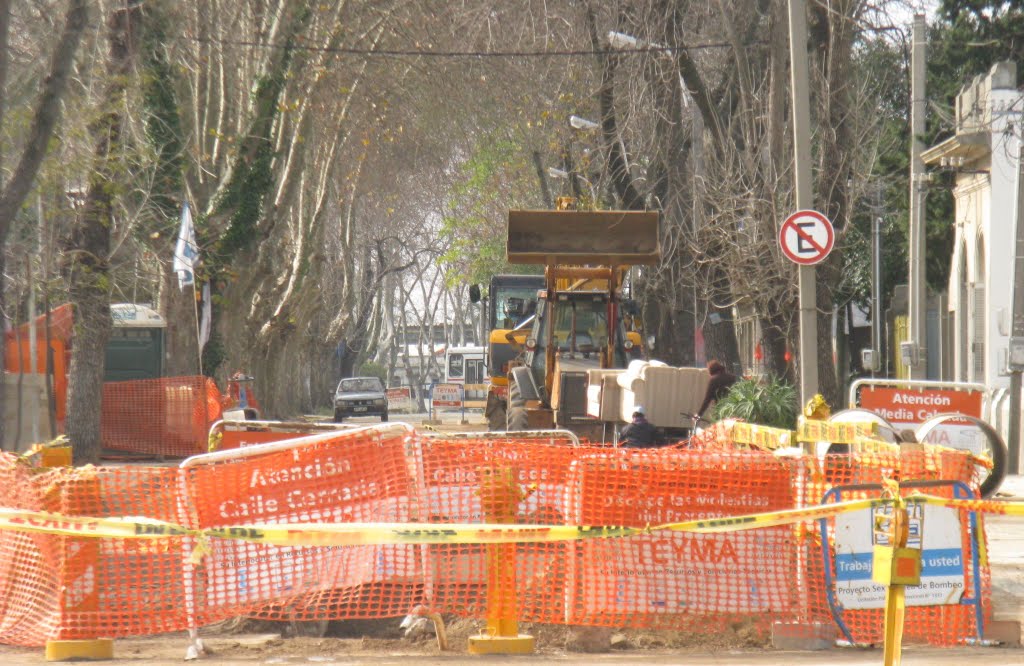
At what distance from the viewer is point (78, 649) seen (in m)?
7.47

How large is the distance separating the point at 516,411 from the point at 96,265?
640 cm

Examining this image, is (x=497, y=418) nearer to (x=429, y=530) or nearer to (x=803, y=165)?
(x=803, y=165)

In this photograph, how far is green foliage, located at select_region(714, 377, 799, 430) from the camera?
19.7 metres

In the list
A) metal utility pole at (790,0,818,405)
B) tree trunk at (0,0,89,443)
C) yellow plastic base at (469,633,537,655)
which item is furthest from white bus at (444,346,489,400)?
yellow plastic base at (469,633,537,655)

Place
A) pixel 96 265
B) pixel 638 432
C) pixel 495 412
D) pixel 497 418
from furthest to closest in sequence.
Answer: pixel 495 412 → pixel 497 418 → pixel 96 265 → pixel 638 432

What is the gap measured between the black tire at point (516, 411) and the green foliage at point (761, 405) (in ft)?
9.45

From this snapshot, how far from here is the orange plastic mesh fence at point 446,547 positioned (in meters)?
7.61

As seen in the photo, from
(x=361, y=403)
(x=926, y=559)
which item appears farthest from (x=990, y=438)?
(x=361, y=403)

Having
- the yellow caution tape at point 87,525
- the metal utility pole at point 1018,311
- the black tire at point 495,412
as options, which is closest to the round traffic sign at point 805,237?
the metal utility pole at point 1018,311

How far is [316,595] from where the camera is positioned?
7.78 meters

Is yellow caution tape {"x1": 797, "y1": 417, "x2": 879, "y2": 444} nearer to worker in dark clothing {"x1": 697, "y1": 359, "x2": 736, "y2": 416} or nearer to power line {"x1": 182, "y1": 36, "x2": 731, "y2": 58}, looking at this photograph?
worker in dark clothing {"x1": 697, "y1": 359, "x2": 736, "y2": 416}

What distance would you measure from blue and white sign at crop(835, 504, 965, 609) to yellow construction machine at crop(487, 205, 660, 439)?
35.5 ft

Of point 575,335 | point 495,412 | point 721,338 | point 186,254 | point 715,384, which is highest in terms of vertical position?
point 186,254

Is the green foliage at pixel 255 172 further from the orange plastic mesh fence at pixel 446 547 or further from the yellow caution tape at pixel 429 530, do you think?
the yellow caution tape at pixel 429 530
